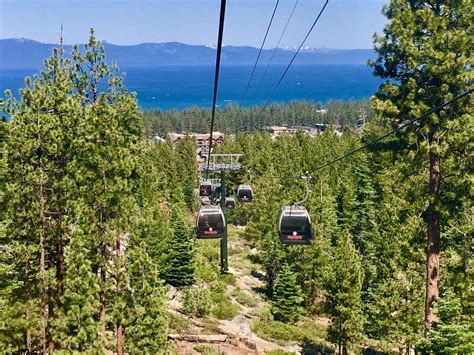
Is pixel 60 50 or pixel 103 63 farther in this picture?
pixel 103 63

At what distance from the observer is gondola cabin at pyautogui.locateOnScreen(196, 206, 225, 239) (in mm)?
22766

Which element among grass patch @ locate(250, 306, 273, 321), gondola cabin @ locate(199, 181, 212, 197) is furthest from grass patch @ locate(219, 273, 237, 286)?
gondola cabin @ locate(199, 181, 212, 197)

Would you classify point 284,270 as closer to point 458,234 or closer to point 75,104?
point 458,234

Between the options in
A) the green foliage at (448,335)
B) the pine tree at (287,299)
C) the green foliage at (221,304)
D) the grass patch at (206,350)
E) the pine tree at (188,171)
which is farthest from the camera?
the pine tree at (188,171)

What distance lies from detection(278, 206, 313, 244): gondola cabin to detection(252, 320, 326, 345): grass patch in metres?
12.8

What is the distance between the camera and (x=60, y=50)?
1880 centimetres

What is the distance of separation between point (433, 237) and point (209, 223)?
388 inches

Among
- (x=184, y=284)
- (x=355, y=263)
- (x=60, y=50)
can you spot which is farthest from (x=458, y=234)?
(x=184, y=284)

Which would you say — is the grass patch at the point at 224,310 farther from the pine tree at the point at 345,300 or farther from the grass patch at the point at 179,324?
the pine tree at the point at 345,300

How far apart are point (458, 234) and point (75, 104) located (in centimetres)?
1430

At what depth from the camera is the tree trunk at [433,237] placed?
55.6 ft

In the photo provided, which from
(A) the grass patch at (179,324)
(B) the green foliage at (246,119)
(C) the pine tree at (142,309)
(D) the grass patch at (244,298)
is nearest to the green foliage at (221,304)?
(D) the grass patch at (244,298)

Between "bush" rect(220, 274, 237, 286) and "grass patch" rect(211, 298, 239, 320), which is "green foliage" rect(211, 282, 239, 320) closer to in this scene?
"grass patch" rect(211, 298, 239, 320)

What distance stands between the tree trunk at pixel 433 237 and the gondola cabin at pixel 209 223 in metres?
9.30
